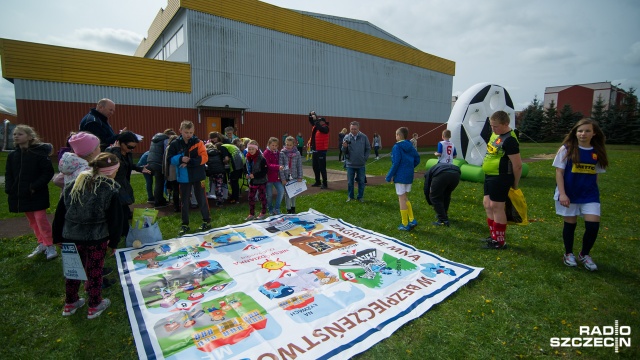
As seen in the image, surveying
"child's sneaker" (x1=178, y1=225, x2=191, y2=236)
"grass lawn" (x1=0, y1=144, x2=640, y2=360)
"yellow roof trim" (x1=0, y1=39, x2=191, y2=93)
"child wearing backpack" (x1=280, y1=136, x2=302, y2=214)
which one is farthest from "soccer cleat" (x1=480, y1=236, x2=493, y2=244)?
"yellow roof trim" (x1=0, y1=39, x2=191, y2=93)

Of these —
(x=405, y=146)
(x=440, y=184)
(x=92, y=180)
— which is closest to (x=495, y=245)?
(x=440, y=184)

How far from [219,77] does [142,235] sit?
16.3 m

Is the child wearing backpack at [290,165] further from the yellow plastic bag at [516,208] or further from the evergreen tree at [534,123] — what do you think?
the evergreen tree at [534,123]

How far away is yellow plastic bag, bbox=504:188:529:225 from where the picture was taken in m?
4.47

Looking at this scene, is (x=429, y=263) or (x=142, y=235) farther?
(x=142, y=235)

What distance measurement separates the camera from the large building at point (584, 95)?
42.9m

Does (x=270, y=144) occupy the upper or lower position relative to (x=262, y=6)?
lower

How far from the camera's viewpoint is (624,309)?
3129mm

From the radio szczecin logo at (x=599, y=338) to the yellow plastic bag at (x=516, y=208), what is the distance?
1.83 m

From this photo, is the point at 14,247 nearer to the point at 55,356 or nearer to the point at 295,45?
the point at 55,356

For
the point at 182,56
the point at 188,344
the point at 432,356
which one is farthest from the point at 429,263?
the point at 182,56

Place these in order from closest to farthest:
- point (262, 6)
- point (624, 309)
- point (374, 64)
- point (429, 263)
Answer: point (624, 309)
point (429, 263)
point (262, 6)
point (374, 64)

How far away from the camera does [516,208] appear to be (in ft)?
14.8

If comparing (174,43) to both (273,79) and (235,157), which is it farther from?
(235,157)
